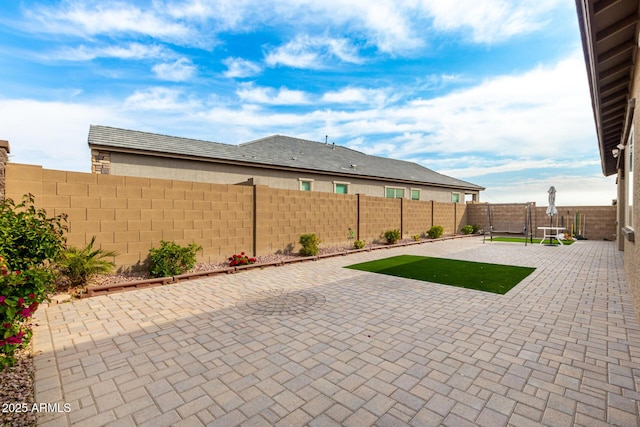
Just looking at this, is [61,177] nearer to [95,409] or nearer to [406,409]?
[95,409]

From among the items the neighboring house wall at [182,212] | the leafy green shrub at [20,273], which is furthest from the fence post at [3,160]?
the leafy green shrub at [20,273]

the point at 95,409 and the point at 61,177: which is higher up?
the point at 61,177

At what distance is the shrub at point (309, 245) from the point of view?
9.47 m

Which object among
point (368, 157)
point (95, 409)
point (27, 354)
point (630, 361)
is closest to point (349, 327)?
point (95, 409)

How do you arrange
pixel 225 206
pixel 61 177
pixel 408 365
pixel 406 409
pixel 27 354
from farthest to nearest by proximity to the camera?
pixel 225 206, pixel 61 177, pixel 27 354, pixel 408 365, pixel 406 409

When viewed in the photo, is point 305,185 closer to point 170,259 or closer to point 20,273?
point 170,259

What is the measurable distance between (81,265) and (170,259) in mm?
1563

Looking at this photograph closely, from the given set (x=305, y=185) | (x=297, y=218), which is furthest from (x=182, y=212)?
(x=305, y=185)

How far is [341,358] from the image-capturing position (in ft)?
9.75

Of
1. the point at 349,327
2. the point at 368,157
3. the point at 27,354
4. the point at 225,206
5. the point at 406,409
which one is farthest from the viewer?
the point at 368,157

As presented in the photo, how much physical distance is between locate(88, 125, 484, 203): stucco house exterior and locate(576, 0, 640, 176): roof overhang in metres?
8.98

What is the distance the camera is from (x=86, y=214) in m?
5.80

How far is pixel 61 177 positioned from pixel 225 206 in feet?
11.4

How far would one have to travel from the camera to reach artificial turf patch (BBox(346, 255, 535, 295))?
244 inches
